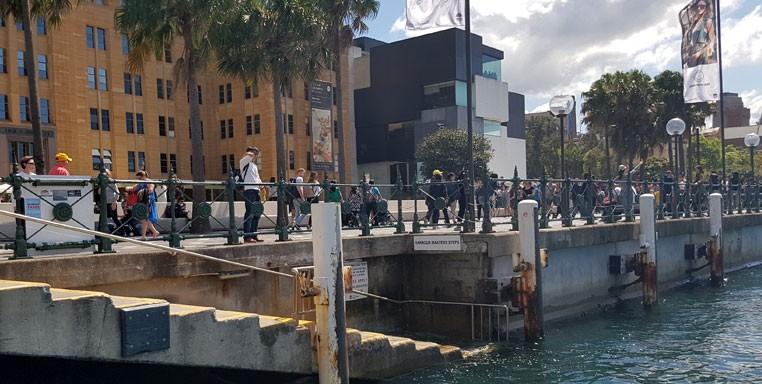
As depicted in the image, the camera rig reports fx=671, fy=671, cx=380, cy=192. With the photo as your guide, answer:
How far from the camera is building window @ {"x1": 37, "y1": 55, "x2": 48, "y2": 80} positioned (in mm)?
39881

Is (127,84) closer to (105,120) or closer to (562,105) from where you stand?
(105,120)

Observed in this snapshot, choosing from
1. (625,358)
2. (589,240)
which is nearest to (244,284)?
(625,358)

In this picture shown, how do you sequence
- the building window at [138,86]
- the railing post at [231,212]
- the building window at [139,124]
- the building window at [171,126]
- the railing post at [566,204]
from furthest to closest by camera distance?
1. the building window at [171,126]
2. the building window at [139,124]
3. the building window at [138,86]
4. the railing post at [566,204]
5. the railing post at [231,212]

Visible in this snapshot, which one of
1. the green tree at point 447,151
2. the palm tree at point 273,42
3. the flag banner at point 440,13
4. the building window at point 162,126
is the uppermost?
the palm tree at point 273,42

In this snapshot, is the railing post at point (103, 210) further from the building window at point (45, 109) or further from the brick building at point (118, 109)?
the building window at point (45, 109)

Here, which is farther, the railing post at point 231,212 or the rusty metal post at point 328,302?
the railing post at point 231,212

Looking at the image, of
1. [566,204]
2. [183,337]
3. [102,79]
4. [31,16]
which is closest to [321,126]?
[102,79]

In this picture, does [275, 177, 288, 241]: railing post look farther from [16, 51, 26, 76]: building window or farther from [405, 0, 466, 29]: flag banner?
[16, 51, 26, 76]: building window

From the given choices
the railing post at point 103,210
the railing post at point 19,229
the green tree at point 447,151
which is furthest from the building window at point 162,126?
the railing post at point 19,229

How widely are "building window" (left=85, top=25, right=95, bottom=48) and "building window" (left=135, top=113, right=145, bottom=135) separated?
539 centimetres

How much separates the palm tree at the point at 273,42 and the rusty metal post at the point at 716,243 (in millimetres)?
14849

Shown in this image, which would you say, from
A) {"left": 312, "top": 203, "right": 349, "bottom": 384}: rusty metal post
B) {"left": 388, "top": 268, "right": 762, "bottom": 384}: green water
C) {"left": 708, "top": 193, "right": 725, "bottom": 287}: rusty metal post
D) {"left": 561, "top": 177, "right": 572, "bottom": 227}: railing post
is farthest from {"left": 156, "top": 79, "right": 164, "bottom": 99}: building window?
{"left": 312, "top": 203, "right": 349, "bottom": 384}: rusty metal post

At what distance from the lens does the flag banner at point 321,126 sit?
3816 cm

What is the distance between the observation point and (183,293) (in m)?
9.24
